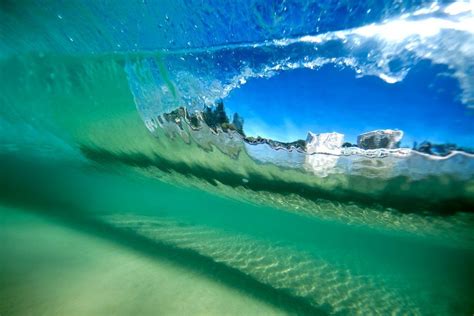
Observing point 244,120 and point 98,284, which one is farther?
point 244,120

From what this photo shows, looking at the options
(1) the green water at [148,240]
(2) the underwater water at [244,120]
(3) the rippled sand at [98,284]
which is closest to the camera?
(2) the underwater water at [244,120]

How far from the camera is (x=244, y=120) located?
6586 millimetres

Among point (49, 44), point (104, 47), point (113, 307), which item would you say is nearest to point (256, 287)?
point (113, 307)

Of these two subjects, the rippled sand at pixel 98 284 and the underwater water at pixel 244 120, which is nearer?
the underwater water at pixel 244 120

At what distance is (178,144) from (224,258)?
4.22m

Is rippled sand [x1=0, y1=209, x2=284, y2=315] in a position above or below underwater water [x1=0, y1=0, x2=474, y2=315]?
below

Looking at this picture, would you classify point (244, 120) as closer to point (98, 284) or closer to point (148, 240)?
point (98, 284)

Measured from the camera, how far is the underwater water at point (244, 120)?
13.2 ft

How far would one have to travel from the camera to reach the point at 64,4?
5293mm

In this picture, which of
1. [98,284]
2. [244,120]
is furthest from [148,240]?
[244,120]

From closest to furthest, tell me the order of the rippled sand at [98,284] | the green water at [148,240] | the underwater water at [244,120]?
the underwater water at [244,120], the rippled sand at [98,284], the green water at [148,240]

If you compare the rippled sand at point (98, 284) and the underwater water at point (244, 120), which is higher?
the underwater water at point (244, 120)

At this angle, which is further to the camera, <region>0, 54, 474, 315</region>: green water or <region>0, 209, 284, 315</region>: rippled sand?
<region>0, 54, 474, 315</region>: green water

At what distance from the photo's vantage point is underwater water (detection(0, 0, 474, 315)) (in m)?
4.02
